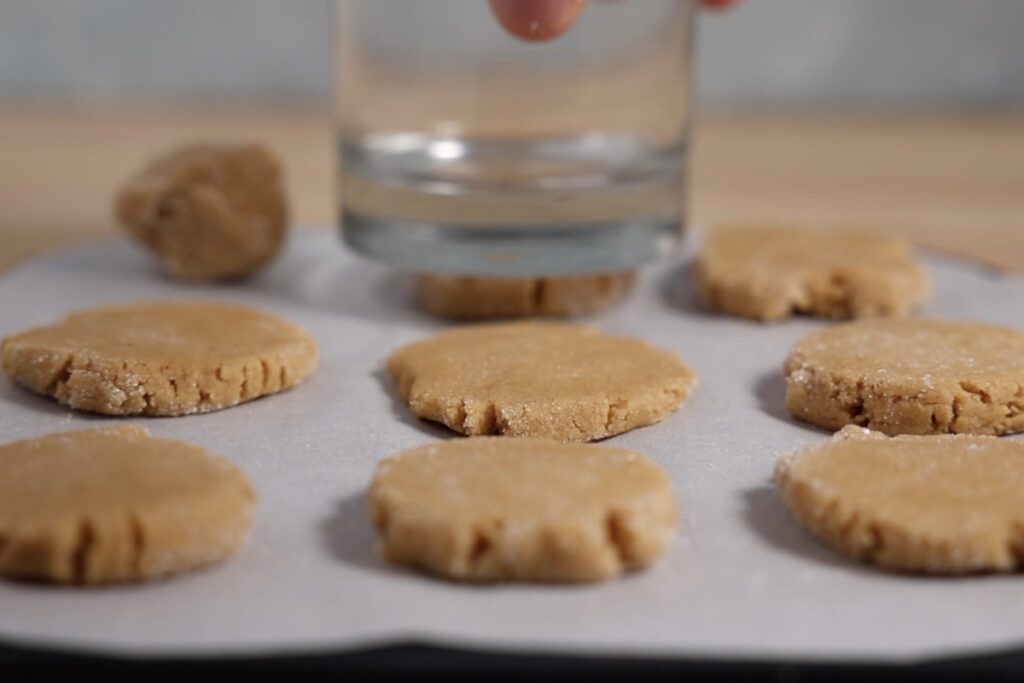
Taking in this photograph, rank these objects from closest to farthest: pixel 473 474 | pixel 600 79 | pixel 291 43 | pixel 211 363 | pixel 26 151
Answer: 1. pixel 473 474
2. pixel 211 363
3. pixel 600 79
4. pixel 26 151
5. pixel 291 43

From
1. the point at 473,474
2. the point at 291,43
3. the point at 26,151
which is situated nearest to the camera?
the point at 473,474

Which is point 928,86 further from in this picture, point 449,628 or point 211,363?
point 449,628

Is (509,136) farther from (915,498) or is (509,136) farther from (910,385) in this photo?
(915,498)

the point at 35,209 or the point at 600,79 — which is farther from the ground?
the point at 600,79

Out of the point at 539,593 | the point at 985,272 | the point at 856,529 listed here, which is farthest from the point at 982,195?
the point at 539,593

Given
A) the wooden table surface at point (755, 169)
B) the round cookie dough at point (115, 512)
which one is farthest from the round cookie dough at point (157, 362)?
the wooden table surface at point (755, 169)
